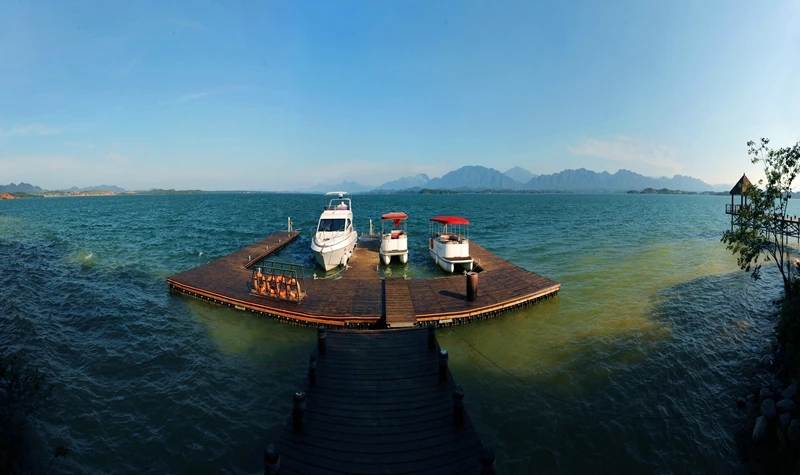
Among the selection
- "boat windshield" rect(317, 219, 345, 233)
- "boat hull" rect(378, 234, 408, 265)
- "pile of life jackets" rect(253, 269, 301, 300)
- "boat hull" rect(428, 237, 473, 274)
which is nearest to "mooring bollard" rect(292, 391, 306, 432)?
"pile of life jackets" rect(253, 269, 301, 300)

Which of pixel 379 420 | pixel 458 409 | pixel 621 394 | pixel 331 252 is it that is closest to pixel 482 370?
pixel 621 394

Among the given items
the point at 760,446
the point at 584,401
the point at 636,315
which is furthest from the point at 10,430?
the point at 636,315

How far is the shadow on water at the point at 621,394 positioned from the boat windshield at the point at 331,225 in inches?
677

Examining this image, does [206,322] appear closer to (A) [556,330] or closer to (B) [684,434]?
(A) [556,330]

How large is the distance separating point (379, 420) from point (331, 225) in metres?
24.2

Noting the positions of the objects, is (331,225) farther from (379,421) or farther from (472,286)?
(379,421)

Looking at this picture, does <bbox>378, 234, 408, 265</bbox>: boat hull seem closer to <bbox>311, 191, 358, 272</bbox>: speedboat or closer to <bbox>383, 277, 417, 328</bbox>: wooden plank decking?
<bbox>311, 191, 358, 272</bbox>: speedboat

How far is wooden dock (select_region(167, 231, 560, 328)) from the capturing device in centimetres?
1766

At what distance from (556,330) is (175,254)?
118 feet

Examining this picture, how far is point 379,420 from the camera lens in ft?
30.6

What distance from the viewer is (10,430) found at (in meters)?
9.35

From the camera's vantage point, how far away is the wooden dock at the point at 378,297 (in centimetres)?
1766

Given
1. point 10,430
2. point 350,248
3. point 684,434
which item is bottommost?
point 684,434

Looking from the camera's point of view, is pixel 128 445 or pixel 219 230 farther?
pixel 219 230
